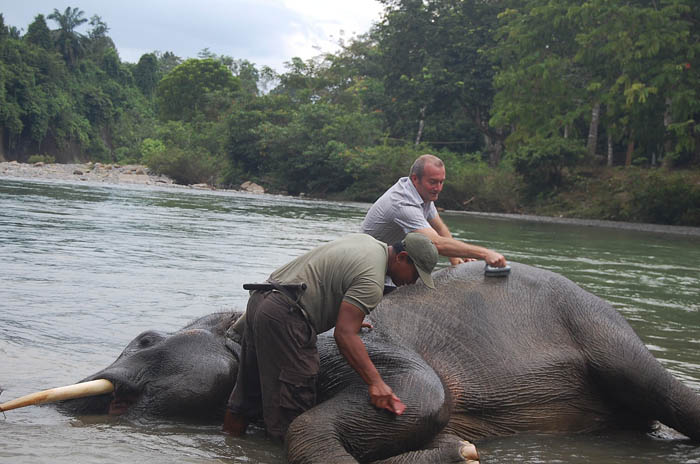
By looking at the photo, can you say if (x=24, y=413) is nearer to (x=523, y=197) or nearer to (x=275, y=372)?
(x=275, y=372)

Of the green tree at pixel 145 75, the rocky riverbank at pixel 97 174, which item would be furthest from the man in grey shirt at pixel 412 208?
the green tree at pixel 145 75

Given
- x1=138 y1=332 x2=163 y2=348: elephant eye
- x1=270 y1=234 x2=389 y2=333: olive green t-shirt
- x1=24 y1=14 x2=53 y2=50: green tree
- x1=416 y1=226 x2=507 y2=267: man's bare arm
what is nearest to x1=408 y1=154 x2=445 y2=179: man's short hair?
x1=416 y1=226 x2=507 y2=267: man's bare arm

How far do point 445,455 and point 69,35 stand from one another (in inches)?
3628

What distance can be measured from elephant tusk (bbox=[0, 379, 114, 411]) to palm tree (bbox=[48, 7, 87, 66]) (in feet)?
290

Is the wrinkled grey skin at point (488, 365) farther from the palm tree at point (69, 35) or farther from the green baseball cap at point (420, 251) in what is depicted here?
the palm tree at point (69, 35)

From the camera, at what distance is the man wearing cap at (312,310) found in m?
3.79

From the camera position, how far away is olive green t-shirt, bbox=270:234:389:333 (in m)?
3.77

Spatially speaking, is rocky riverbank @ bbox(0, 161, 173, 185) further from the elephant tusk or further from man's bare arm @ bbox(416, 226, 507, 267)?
the elephant tusk

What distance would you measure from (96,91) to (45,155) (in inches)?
589

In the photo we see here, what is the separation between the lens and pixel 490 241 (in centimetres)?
1738

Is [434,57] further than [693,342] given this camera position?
Yes

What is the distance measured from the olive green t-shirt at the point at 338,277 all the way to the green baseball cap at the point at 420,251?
133 millimetres

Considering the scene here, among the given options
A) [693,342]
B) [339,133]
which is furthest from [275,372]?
[339,133]

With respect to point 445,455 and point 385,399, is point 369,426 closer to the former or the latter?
point 385,399
